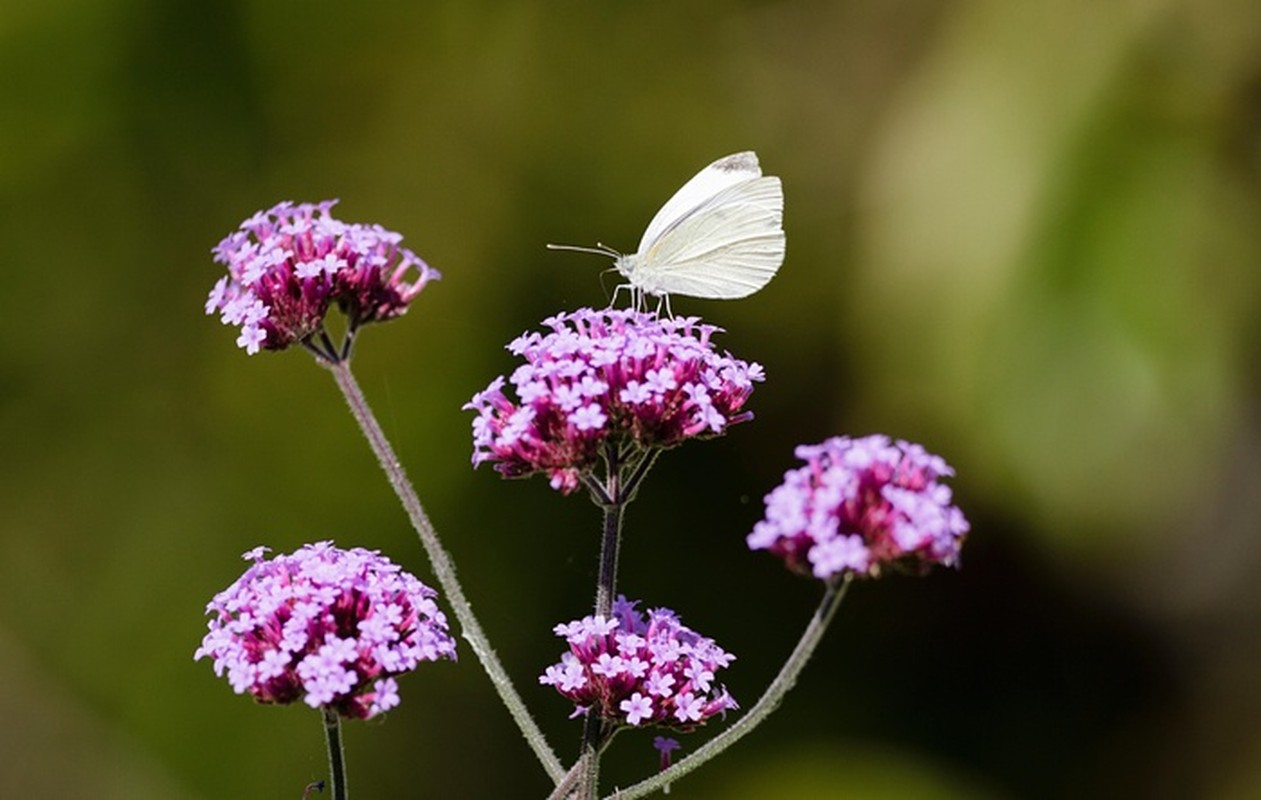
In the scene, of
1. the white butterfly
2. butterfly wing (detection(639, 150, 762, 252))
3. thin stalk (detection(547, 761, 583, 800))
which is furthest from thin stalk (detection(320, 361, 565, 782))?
butterfly wing (detection(639, 150, 762, 252))

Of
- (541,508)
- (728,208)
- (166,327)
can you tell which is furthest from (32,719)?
(728,208)

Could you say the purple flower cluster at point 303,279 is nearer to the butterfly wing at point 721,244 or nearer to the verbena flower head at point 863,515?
the butterfly wing at point 721,244

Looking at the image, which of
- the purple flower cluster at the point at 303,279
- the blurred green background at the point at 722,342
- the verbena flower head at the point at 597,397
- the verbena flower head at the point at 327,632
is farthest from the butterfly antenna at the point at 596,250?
the verbena flower head at the point at 327,632

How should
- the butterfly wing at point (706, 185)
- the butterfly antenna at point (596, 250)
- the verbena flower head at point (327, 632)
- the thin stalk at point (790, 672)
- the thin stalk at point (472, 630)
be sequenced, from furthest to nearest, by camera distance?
the butterfly antenna at point (596, 250) < the butterfly wing at point (706, 185) < the thin stalk at point (472, 630) < the verbena flower head at point (327, 632) < the thin stalk at point (790, 672)

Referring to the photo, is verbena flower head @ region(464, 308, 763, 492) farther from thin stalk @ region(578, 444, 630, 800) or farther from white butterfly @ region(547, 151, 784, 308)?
white butterfly @ region(547, 151, 784, 308)

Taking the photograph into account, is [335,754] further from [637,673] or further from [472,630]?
[637,673]

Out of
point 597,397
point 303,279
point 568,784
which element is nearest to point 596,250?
point 303,279
